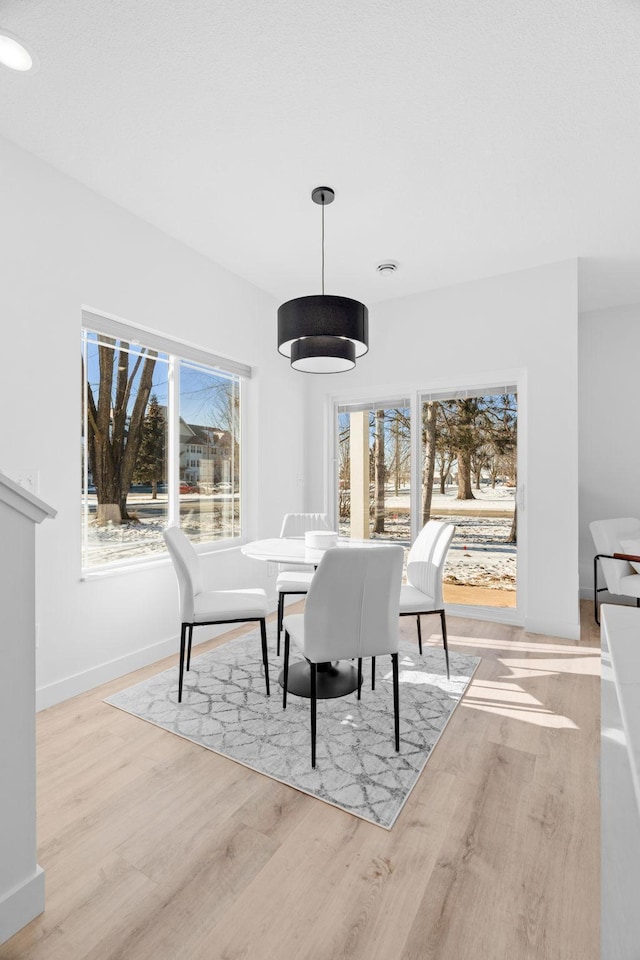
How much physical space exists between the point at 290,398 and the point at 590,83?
311 centimetres

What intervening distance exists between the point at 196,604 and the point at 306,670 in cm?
78

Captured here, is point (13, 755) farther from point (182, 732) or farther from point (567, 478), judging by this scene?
point (567, 478)

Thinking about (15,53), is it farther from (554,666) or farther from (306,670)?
(554,666)

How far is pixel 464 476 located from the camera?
4.19 m

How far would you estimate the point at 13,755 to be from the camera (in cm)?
128

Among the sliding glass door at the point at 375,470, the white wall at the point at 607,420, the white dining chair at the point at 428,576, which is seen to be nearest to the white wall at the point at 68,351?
the white dining chair at the point at 428,576

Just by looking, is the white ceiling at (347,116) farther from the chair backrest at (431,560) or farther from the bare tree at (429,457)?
the chair backrest at (431,560)

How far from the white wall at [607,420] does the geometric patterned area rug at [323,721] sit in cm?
246

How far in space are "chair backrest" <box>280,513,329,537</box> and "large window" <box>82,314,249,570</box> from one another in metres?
0.53

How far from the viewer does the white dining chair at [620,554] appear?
11.2 feet

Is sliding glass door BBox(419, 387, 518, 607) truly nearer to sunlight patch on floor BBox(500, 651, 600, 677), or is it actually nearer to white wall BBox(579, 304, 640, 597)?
sunlight patch on floor BBox(500, 651, 600, 677)

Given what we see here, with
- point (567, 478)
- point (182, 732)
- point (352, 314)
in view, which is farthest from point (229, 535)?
point (567, 478)

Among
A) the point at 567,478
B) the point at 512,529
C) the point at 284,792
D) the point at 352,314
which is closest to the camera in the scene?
the point at 284,792

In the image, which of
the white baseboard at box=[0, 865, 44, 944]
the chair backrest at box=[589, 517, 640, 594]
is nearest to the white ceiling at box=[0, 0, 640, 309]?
the chair backrest at box=[589, 517, 640, 594]
